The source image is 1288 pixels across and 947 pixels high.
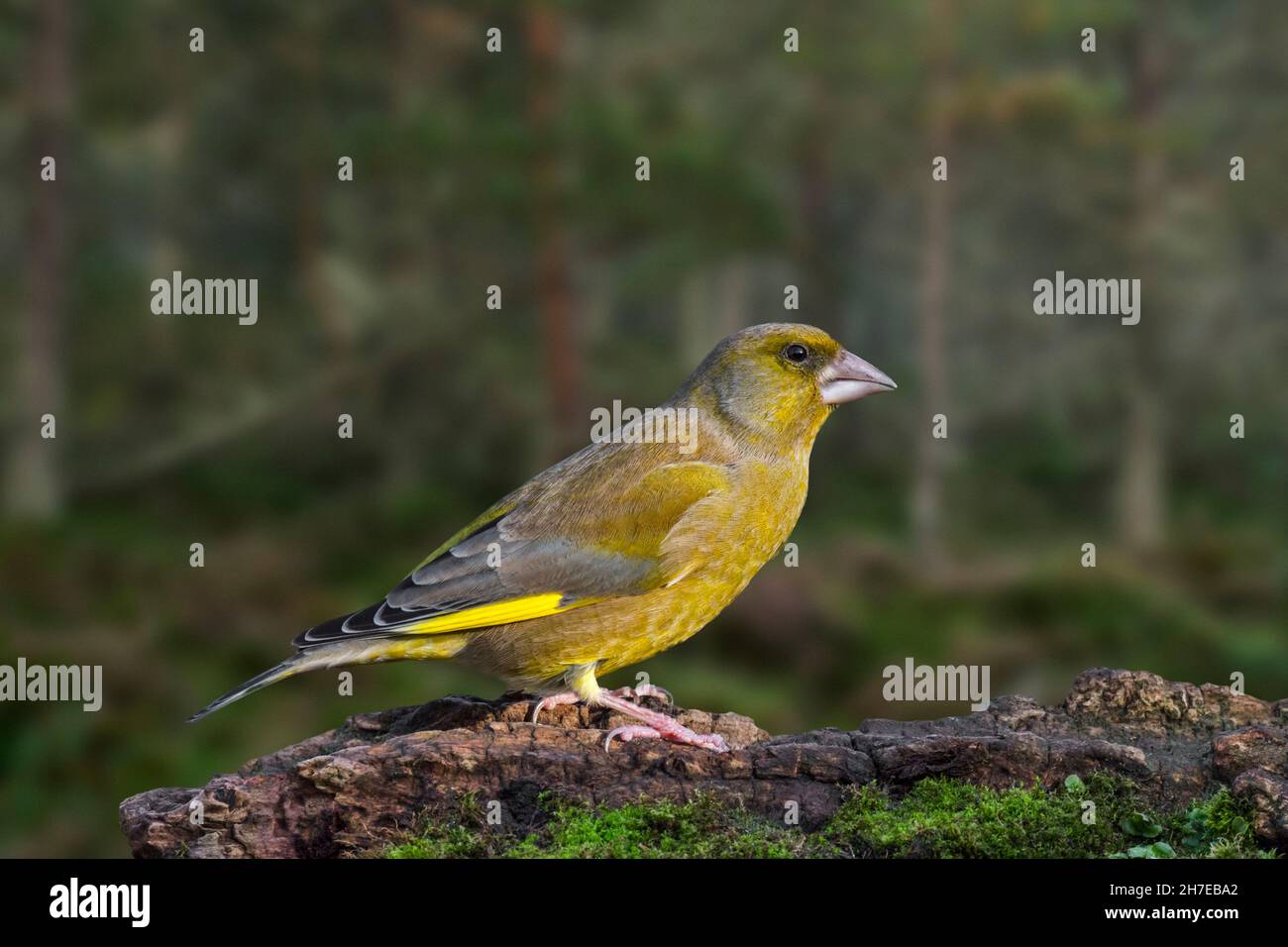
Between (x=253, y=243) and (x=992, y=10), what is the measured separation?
1342cm

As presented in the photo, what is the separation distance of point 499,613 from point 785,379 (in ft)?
5.58

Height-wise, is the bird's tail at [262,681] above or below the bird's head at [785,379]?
below

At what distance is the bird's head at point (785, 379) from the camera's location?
6.26m

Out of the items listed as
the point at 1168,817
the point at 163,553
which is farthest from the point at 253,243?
the point at 1168,817

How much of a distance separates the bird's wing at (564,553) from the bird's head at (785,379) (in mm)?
348

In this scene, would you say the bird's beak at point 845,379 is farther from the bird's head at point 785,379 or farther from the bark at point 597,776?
the bark at point 597,776

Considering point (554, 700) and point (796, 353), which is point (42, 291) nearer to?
point (554, 700)

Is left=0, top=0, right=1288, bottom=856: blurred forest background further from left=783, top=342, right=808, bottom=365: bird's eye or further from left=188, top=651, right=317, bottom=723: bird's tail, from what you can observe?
left=783, top=342, right=808, bottom=365: bird's eye

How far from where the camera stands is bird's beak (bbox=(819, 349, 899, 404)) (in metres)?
6.27

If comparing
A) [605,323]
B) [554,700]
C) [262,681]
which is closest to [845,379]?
[554,700]

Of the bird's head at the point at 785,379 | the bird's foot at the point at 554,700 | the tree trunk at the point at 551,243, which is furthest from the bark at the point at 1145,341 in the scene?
the bird's foot at the point at 554,700

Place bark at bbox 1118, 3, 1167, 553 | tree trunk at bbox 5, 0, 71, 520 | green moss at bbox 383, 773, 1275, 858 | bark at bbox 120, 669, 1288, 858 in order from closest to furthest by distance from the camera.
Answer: green moss at bbox 383, 773, 1275, 858 → bark at bbox 120, 669, 1288, 858 → tree trunk at bbox 5, 0, 71, 520 → bark at bbox 1118, 3, 1167, 553

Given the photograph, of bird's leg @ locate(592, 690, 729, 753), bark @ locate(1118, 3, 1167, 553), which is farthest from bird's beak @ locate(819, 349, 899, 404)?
bark @ locate(1118, 3, 1167, 553)

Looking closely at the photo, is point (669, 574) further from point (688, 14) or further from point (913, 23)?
point (688, 14)
